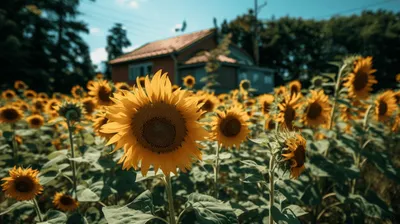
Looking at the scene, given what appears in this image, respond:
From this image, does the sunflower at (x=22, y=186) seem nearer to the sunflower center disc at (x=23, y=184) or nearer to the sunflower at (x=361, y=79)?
the sunflower center disc at (x=23, y=184)

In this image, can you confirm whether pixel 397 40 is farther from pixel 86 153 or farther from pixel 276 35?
pixel 86 153

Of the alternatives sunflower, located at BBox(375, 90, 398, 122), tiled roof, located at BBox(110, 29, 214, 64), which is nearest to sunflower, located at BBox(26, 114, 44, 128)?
sunflower, located at BBox(375, 90, 398, 122)

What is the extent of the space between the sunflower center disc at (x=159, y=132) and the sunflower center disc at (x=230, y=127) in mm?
1002

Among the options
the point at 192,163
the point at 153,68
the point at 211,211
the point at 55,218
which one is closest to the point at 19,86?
the point at 192,163

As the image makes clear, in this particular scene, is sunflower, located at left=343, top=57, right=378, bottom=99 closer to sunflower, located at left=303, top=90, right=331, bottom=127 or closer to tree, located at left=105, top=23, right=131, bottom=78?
sunflower, located at left=303, top=90, right=331, bottom=127

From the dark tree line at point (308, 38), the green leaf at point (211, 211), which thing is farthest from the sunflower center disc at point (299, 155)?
the dark tree line at point (308, 38)

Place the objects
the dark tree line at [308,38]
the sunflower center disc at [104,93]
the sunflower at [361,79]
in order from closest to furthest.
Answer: the sunflower center disc at [104,93], the sunflower at [361,79], the dark tree line at [308,38]

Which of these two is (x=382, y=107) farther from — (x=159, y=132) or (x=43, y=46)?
(x=43, y=46)

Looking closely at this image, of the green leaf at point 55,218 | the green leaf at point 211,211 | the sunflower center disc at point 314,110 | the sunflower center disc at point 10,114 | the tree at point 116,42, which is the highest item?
the tree at point 116,42

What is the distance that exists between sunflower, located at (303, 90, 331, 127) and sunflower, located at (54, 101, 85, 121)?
2469mm

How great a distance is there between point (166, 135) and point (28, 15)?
2713cm

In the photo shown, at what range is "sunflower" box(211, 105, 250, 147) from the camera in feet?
8.20

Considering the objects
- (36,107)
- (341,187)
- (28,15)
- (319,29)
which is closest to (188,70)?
(28,15)

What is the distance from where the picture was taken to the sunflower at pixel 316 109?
3008mm
